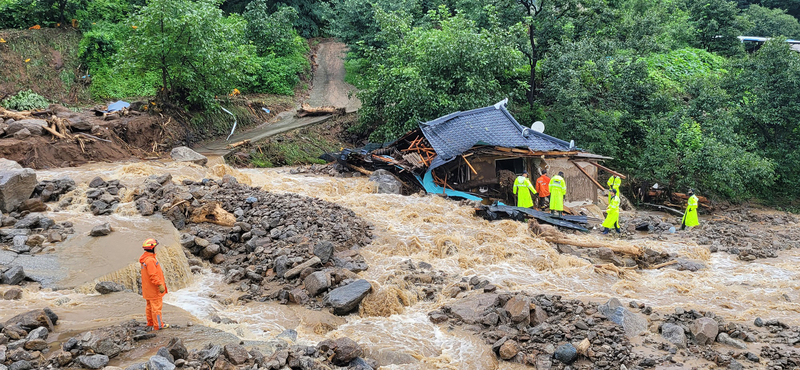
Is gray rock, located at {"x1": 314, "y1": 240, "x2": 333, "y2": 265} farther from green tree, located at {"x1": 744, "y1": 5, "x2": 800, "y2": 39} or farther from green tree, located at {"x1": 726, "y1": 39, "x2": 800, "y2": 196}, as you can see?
green tree, located at {"x1": 744, "y1": 5, "x2": 800, "y2": 39}

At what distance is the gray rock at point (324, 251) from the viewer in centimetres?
1058

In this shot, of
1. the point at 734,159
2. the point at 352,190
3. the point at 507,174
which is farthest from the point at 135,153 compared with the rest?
the point at 734,159

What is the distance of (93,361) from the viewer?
6.15 m

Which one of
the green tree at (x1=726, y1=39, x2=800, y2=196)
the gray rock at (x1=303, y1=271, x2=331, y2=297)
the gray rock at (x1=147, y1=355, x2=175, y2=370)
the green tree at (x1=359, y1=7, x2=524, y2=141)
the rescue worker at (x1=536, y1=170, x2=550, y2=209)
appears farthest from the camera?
the green tree at (x1=359, y1=7, x2=524, y2=141)

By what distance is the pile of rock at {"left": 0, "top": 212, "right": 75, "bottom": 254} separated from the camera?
980 cm

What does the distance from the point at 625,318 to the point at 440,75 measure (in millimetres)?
15261

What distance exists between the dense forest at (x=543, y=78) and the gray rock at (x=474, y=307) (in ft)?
41.3

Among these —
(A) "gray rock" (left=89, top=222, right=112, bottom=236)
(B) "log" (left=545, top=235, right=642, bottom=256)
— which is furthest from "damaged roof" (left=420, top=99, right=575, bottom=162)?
(A) "gray rock" (left=89, top=222, right=112, bottom=236)

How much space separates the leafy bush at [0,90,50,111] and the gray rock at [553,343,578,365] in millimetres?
21016

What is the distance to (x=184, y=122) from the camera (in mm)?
20531

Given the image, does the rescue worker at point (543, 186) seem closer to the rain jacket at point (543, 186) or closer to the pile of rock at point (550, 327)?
the rain jacket at point (543, 186)

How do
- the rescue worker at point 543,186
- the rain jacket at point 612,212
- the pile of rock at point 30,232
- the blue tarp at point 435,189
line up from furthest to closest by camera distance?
the blue tarp at point 435,189 < the rescue worker at point 543,186 < the rain jacket at point 612,212 < the pile of rock at point 30,232

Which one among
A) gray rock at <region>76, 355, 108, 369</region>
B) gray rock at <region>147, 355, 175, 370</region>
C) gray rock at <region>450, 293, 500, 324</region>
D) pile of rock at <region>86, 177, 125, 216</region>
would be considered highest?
pile of rock at <region>86, 177, 125, 216</region>

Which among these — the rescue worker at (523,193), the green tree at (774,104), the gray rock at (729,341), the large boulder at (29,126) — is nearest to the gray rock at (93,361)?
the gray rock at (729,341)
